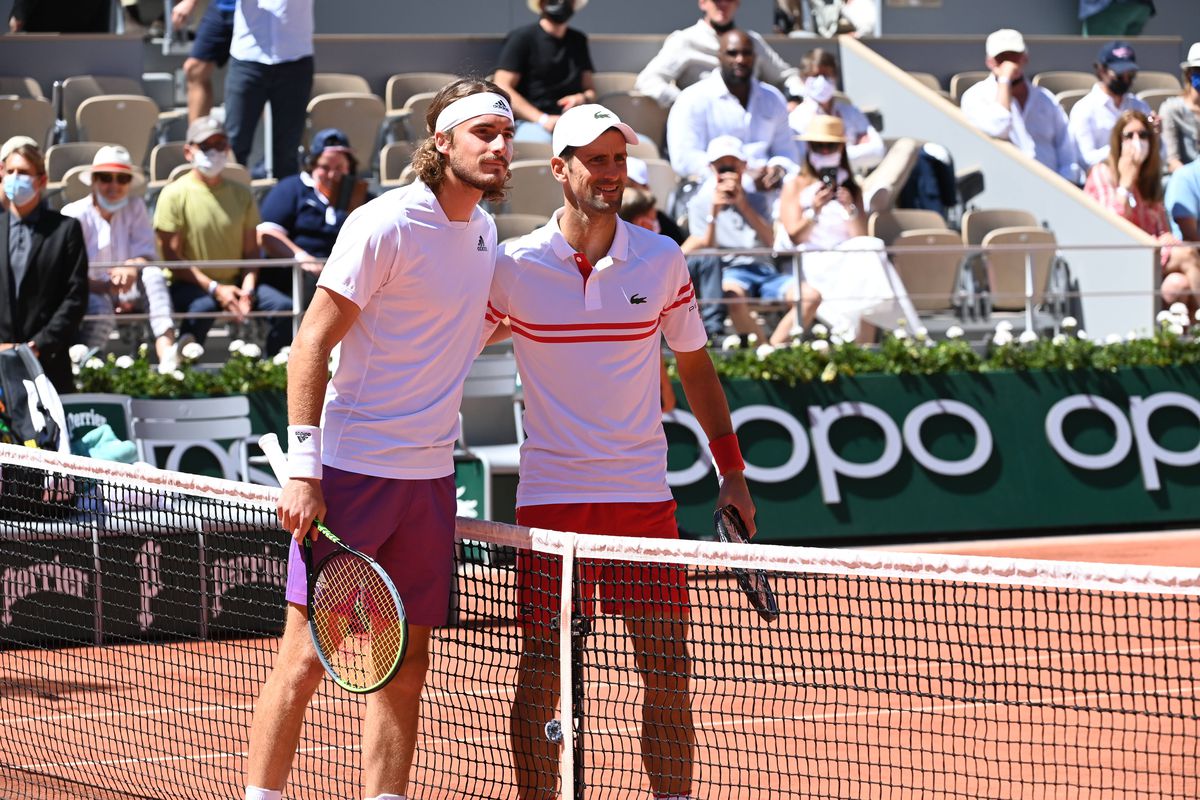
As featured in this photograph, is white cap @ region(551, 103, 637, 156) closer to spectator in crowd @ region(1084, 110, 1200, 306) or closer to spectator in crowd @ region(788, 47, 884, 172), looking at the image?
spectator in crowd @ region(788, 47, 884, 172)

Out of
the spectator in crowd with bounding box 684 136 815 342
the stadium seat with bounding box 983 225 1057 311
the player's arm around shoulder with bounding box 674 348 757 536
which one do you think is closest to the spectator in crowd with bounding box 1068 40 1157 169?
the stadium seat with bounding box 983 225 1057 311

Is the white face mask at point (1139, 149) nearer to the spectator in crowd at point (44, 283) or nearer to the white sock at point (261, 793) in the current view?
the spectator in crowd at point (44, 283)

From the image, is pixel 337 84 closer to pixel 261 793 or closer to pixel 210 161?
pixel 210 161

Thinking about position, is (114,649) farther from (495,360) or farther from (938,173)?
(938,173)

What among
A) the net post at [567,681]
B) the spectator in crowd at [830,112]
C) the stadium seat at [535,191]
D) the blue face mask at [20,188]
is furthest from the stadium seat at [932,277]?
the net post at [567,681]

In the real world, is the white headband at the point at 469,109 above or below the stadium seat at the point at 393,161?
above

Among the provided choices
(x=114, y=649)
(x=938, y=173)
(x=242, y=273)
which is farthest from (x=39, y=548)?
(x=938, y=173)

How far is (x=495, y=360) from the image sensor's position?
991 centimetres

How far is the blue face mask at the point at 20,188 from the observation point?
28.8 ft

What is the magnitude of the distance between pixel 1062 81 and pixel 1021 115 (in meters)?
2.27

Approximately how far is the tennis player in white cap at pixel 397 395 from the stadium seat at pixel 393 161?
8.21 meters

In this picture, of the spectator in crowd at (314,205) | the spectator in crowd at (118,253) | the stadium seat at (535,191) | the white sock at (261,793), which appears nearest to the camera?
the white sock at (261,793)

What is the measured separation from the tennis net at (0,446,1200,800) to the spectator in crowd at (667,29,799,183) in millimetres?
4098

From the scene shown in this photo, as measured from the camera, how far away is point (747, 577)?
452cm
